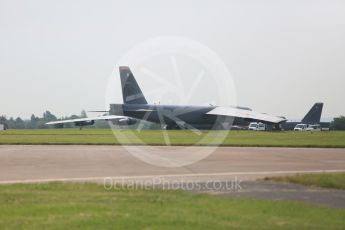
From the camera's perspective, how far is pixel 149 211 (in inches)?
380

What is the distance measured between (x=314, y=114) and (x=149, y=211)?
104 m

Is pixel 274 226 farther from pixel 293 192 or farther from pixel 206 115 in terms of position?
pixel 206 115

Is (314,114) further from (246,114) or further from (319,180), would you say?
(319,180)

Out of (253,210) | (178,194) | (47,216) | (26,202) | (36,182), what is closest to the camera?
(47,216)

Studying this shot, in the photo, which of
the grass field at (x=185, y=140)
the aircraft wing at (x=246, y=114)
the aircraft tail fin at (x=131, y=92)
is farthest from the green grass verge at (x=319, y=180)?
the aircraft tail fin at (x=131, y=92)

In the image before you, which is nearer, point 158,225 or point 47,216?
point 158,225

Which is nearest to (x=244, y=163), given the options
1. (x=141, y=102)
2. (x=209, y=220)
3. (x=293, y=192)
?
(x=293, y=192)

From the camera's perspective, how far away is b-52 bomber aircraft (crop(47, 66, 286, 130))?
8684 centimetres

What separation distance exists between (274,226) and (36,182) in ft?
26.4

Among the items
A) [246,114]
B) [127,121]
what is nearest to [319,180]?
[246,114]

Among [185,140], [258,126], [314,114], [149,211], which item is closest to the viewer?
→ [149,211]

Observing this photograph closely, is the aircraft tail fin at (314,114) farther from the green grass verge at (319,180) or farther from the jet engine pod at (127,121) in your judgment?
the green grass verge at (319,180)

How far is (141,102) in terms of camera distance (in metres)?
91.8

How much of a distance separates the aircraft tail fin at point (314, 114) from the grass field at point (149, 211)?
100322mm
